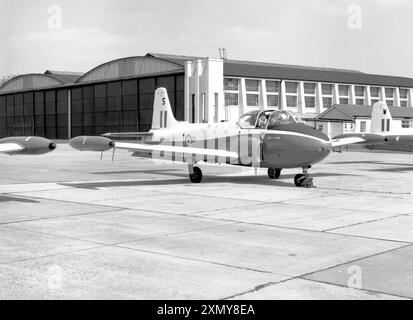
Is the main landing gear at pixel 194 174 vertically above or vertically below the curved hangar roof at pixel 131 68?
below

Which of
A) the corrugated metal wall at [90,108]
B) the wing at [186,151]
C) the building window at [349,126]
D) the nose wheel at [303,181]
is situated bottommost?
the nose wheel at [303,181]

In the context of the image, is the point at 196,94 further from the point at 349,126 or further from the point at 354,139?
the point at 354,139

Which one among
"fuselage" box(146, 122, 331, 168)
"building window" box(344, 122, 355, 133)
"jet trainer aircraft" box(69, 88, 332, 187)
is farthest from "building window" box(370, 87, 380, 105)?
"fuselage" box(146, 122, 331, 168)

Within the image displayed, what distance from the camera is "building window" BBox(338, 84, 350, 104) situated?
225 feet

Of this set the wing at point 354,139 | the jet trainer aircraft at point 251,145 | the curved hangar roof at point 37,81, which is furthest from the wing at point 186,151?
the curved hangar roof at point 37,81

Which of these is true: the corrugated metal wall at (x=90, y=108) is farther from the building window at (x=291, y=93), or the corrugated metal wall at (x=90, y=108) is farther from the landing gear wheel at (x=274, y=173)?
the landing gear wheel at (x=274, y=173)

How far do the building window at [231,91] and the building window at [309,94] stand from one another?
10288 millimetres

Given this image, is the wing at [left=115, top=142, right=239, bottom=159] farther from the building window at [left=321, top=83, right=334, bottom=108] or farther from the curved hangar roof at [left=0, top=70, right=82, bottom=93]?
the curved hangar roof at [left=0, top=70, right=82, bottom=93]

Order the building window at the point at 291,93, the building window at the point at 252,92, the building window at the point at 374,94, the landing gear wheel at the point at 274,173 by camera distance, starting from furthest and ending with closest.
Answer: the building window at the point at 374,94 < the building window at the point at 291,93 < the building window at the point at 252,92 < the landing gear wheel at the point at 274,173

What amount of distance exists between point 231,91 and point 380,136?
33834mm

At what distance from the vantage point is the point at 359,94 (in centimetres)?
7006

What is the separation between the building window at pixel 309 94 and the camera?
6475cm

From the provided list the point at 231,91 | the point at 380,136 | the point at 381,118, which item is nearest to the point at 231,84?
the point at 231,91
